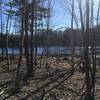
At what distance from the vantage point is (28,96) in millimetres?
9602

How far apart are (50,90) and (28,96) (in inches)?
40.3

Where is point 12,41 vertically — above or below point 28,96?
above

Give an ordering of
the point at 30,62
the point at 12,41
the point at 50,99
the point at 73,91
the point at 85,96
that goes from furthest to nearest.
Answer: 1. the point at 12,41
2. the point at 30,62
3. the point at 73,91
4. the point at 85,96
5. the point at 50,99

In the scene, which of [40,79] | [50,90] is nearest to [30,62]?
[40,79]

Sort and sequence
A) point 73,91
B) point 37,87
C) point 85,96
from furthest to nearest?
point 37,87
point 73,91
point 85,96

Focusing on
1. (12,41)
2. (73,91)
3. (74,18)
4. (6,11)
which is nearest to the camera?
(73,91)

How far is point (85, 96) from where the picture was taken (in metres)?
9.66

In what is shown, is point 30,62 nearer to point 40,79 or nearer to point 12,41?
point 40,79

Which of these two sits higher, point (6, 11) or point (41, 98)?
point (6, 11)

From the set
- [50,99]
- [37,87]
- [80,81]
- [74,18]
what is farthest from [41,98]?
[74,18]

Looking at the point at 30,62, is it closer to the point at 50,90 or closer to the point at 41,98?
the point at 50,90

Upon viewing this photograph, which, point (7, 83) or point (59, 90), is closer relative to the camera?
point (59, 90)

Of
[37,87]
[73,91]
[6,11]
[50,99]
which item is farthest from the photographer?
[6,11]

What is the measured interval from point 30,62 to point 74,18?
160 inches
